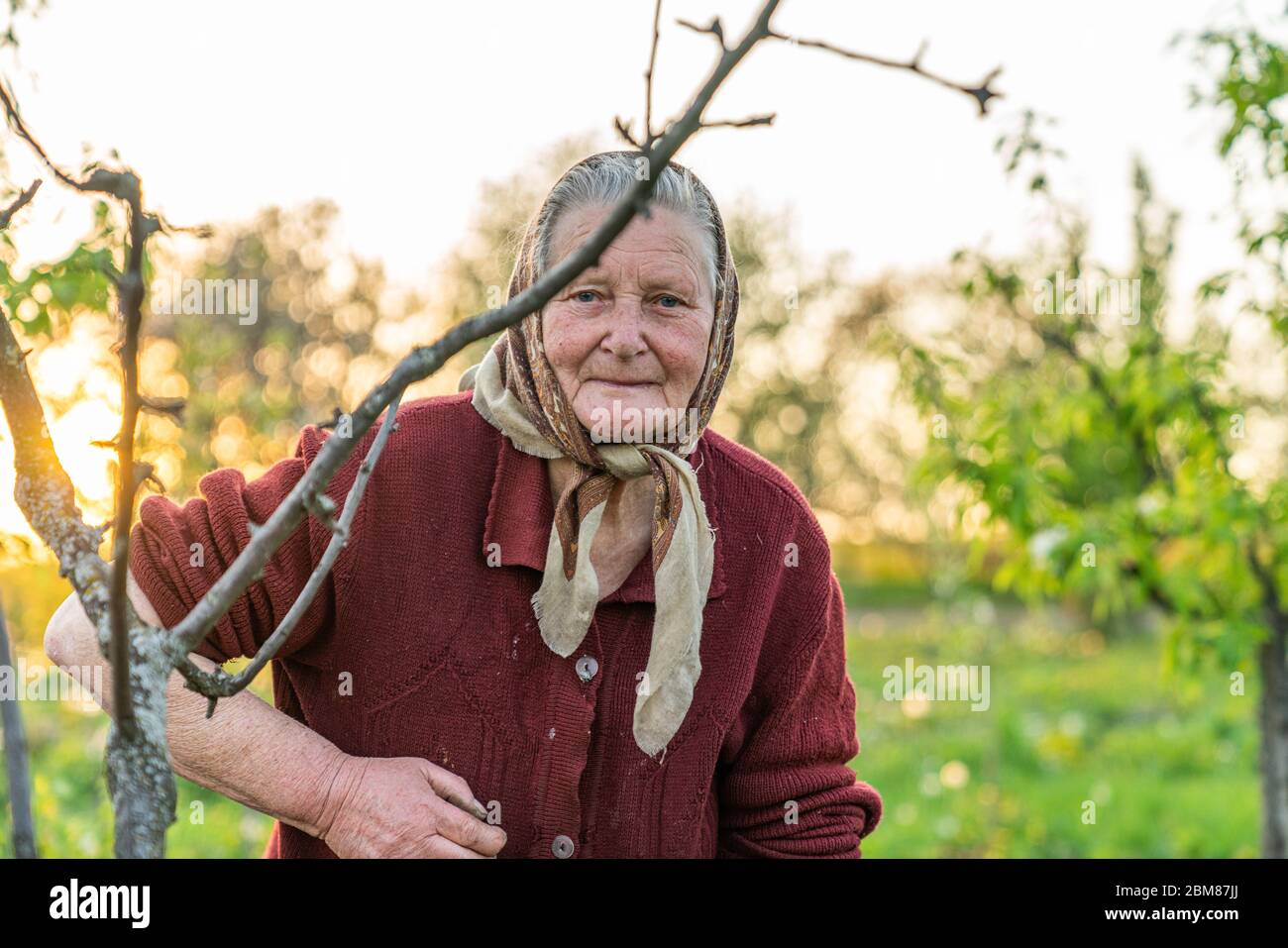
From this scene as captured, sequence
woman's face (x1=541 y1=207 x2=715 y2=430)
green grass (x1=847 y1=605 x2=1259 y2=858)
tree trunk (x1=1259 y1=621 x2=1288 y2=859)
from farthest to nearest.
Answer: green grass (x1=847 y1=605 x2=1259 y2=858) < tree trunk (x1=1259 y1=621 x2=1288 y2=859) < woman's face (x1=541 y1=207 x2=715 y2=430)

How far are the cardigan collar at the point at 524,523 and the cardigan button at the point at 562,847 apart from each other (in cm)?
44

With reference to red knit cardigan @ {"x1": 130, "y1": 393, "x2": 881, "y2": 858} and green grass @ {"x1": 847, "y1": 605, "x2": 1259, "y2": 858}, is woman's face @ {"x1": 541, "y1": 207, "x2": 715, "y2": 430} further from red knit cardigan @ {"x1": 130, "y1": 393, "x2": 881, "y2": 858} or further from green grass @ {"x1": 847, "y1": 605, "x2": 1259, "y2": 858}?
green grass @ {"x1": 847, "y1": 605, "x2": 1259, "y2": 858}

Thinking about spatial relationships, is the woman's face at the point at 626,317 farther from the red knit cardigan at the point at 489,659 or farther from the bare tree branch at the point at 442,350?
the bare tree branch at the point at 442,350

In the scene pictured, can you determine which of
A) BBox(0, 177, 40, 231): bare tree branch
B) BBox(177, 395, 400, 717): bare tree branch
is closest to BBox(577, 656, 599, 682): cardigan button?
BBox(177, 395, 400, 717): bare tree branch

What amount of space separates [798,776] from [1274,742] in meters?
2.69

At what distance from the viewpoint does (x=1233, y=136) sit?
3723mm

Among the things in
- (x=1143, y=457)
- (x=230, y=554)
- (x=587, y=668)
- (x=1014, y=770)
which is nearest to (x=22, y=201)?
(x=230, y=554)

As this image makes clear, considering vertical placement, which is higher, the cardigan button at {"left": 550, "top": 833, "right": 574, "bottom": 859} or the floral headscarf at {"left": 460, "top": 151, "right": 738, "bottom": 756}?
the floral headscarf at {"left": 460, "top": 151, "right": 738, "bottom": 756}

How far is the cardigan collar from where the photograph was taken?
240 centimetres

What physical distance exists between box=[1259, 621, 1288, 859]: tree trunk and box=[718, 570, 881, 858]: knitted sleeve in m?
2.45
